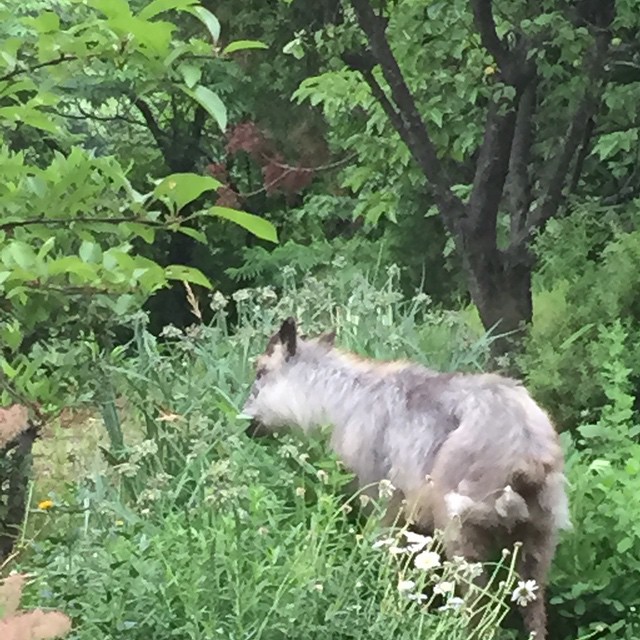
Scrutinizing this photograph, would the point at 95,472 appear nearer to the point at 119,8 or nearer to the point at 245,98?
the point at 119,8

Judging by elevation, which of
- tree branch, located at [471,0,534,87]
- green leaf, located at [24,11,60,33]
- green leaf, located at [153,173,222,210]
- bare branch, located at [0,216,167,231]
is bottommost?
bare branch, located at [0,216,167,231]

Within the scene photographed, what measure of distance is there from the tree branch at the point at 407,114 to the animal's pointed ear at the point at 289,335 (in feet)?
6.31

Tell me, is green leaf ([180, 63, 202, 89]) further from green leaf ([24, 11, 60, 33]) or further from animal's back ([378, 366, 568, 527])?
animal's back ([378, 366, 568, 527])

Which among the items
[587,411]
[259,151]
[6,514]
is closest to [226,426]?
[6,514]

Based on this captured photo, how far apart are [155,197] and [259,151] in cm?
938

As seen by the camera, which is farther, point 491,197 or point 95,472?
point 491,197

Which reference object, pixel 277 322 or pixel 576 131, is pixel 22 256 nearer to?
pixel 277 322

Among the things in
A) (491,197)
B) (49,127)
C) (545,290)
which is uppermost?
(49,127)

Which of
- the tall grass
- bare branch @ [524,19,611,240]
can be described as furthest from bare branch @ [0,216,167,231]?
bare branch @ [524,19,611,240]

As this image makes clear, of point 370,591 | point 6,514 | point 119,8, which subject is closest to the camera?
point 119,8

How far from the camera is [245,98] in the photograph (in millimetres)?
10984

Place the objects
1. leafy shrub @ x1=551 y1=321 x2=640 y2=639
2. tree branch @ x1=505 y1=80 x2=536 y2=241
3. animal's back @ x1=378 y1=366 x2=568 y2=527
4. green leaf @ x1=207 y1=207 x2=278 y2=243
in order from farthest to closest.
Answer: tree branch @ x1=505 y1=80 x2=536 y2=241
leafy shrub @ x1=551 y1=321 x2=640 y2=639
animal's back @ x1=378 y1=366 x2=568 y2=527
green leaf @ x1=207 y1=207 x2=278 y2=243

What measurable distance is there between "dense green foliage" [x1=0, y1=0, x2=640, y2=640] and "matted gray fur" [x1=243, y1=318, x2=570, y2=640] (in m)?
0.16

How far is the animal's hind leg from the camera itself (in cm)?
318
